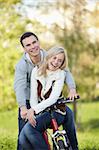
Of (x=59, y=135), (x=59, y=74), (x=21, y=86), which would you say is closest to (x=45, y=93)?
(x=59, y=74)

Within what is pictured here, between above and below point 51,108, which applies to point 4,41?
above

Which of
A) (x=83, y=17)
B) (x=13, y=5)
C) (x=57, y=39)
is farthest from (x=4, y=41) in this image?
(x=57, y=39)

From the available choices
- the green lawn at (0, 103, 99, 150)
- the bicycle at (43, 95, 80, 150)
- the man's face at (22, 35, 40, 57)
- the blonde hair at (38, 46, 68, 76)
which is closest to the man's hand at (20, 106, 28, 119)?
the bicycle at (43, 95, 80, 150)

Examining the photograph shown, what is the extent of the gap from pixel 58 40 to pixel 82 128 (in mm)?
5665

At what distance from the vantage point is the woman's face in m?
4.61

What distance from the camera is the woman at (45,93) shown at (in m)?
4.61

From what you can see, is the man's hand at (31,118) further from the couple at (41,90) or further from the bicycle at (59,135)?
the bicycle at (59,135)

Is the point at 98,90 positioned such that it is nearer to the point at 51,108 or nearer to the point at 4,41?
the point at 4,41

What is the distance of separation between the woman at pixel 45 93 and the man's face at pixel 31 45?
21 cm

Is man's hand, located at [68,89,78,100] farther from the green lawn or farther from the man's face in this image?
the green lawn

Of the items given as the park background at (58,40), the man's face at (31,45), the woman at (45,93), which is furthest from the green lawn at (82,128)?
the man's face at (31,45)

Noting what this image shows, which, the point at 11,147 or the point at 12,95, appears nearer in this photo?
the point at 11,147

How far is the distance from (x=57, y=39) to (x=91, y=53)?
8.69 ft

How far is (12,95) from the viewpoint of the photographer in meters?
18.8
